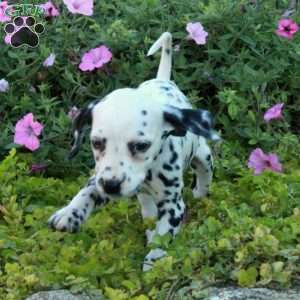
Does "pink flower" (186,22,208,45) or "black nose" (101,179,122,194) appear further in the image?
"pink flower" (186,22,208,45)

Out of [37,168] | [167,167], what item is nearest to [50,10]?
[37,168]

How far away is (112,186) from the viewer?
3490mm

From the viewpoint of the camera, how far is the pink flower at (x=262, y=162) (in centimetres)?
511

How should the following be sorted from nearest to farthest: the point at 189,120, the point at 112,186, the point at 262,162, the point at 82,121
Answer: the point at 112,186, the point at 189,120, the point at 82,121, the point at 262,162

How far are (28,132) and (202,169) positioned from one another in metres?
1.15

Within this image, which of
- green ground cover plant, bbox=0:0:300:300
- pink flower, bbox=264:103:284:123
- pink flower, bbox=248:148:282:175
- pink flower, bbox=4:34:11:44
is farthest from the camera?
pink flower, bbox=4:34:11:44

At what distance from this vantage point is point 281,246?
3797 mm

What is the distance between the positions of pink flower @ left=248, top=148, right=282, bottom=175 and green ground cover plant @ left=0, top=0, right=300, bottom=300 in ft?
0.24

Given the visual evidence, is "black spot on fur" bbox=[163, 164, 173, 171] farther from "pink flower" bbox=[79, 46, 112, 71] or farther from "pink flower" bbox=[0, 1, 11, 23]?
"pink flower" bbox=[0, 1, 11, 23]

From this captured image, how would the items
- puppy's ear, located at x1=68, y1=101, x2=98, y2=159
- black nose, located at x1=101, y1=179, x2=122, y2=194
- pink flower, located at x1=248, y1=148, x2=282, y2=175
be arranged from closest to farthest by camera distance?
black nose, located at x1=101, y1=179, x2=122, y2=194
puppy's ear, located at x1=68, y1=101, x2=98, y2=159
pink flower, located at x1=248, y1=148, x2=282, y2=175

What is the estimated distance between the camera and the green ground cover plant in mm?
3633

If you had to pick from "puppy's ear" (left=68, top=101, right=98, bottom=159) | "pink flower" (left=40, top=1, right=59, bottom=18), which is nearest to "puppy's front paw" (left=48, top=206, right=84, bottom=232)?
"puppy's ear" (left=68, top=101, right=98, bottom=159)

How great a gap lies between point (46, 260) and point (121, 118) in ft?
2.64

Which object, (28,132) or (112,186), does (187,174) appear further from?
(112,186)
